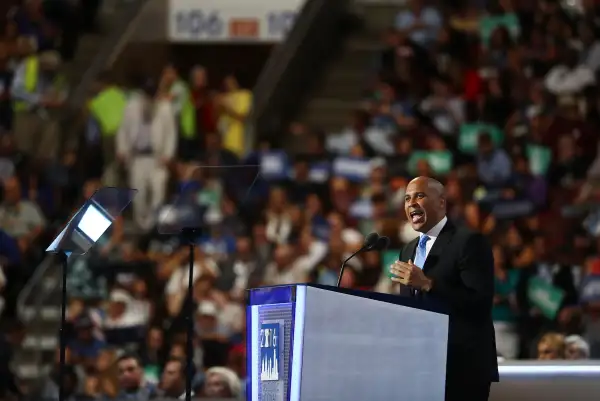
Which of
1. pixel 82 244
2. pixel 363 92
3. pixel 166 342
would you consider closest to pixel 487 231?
pixel 166 342

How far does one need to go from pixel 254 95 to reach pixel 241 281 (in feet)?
13.8

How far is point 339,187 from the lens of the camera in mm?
16828

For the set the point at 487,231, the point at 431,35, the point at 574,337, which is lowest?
the point at 574,337

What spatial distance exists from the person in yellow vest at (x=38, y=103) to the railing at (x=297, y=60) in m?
2.55

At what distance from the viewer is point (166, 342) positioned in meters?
15.5

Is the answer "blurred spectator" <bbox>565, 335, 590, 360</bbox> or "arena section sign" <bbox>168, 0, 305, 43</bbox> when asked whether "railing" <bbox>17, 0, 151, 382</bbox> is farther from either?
"blurred spectator" <bbox>565, 335, 590, 360</bbox>

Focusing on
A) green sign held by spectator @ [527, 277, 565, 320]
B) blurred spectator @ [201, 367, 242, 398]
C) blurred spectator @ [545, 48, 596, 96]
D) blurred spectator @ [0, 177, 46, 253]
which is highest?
blurred spectator @ [545, 48, 596, 96]

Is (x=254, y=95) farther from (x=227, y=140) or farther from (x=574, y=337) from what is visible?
(x=574, y=337)

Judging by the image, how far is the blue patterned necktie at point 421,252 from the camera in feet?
27.1

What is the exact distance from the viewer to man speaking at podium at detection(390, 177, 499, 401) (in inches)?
316

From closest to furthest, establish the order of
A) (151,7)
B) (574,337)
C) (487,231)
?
(574,337) < (487,231) < (151,7)

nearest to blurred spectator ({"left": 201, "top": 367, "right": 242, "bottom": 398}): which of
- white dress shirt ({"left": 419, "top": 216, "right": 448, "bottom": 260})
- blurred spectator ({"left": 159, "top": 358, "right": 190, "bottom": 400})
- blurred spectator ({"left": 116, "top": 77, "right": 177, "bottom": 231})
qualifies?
blurred spectator ({"left": 159, "top": 358, "right": 190, "bottom": 400})

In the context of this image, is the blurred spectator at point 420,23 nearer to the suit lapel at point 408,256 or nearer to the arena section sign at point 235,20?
the arena section sign at point 235,20

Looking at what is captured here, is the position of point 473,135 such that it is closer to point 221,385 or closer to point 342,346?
point 221,385
